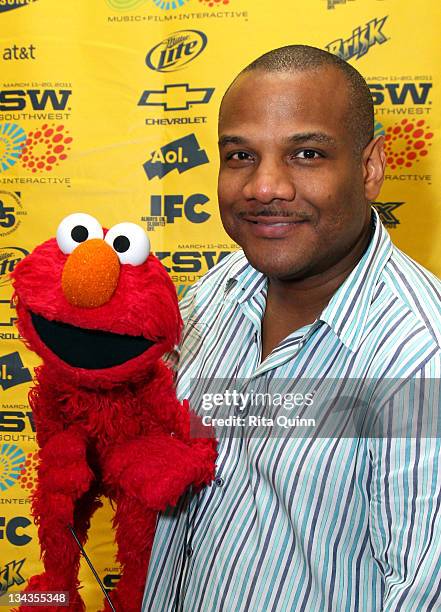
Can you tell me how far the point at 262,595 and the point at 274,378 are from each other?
277mm

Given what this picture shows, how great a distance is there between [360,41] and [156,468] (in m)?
1.27

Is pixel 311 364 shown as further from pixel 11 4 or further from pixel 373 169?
pixel 11 4

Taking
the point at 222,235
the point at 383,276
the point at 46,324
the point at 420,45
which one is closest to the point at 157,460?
the point at 46,324

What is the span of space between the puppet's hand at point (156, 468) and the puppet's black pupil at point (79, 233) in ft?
0.91

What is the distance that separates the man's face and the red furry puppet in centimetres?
17

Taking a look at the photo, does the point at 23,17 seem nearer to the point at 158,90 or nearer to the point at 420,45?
the point at 158,90

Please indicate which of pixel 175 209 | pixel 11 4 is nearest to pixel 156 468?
pixel 175 209

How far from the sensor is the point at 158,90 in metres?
1.83

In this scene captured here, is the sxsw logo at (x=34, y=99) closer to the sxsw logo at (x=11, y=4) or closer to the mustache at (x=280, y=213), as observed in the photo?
the sxsw logo at (x=11, y=4)

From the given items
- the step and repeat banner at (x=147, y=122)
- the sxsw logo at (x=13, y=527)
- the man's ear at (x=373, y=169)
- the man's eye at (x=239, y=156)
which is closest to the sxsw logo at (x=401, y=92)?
the step and repeat banner at (x=147, y=122)

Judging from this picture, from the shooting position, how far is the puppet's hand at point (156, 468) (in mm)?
897

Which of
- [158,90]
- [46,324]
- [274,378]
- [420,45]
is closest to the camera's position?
[46,324]

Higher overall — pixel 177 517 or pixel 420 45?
pixel 420 45

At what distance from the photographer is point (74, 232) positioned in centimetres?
86
